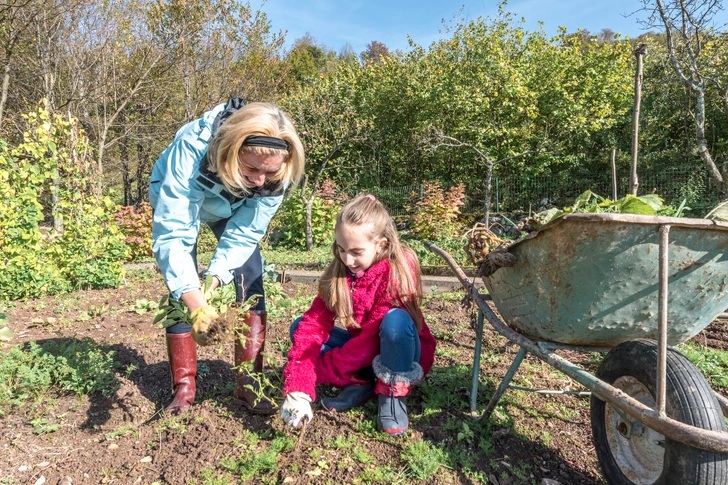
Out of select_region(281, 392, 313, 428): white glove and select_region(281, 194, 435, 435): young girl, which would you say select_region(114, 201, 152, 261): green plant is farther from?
select_region(281, 392, 313, 428): white glove

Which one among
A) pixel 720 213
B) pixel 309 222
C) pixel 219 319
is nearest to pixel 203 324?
pixel 219 319

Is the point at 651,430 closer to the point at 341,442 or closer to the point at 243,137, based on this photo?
the point at 341,442

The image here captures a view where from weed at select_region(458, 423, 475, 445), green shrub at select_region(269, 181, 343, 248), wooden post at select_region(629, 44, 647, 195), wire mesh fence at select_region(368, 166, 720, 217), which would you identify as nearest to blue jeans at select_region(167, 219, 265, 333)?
weed at select_region(458, 423, 475, 445)

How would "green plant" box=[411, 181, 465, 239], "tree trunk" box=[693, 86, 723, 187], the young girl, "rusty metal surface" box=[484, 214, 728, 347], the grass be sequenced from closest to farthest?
1. "rusty metal surface" box=[484, 214, 728, 347]
2. the young girl
3. the grass
4. "tree trunk" box=[693, 86, 723, 187]
5. "green plant" box=[411, 181, 465, 239]

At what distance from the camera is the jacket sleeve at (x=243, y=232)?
2328mm

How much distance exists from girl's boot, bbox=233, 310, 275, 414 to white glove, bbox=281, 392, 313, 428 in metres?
0.32

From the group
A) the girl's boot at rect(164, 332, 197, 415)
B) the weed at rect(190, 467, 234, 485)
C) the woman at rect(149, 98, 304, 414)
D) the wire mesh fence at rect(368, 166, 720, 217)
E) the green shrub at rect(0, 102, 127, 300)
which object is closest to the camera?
the weed at rect(190, 467, 234, 485)

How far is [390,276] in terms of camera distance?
226 centimetres

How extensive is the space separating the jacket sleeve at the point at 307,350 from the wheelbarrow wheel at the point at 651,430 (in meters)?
1.21

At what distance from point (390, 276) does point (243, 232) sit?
0.81 metres

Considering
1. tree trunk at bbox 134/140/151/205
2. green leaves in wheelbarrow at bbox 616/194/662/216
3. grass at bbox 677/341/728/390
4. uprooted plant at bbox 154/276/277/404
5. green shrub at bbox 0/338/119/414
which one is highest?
tree trunk at bbox 134/140/151/205

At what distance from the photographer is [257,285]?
258 cm

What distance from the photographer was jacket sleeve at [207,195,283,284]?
7.64 ft

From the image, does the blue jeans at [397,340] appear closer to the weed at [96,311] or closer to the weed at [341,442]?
the weed at [341,442]
